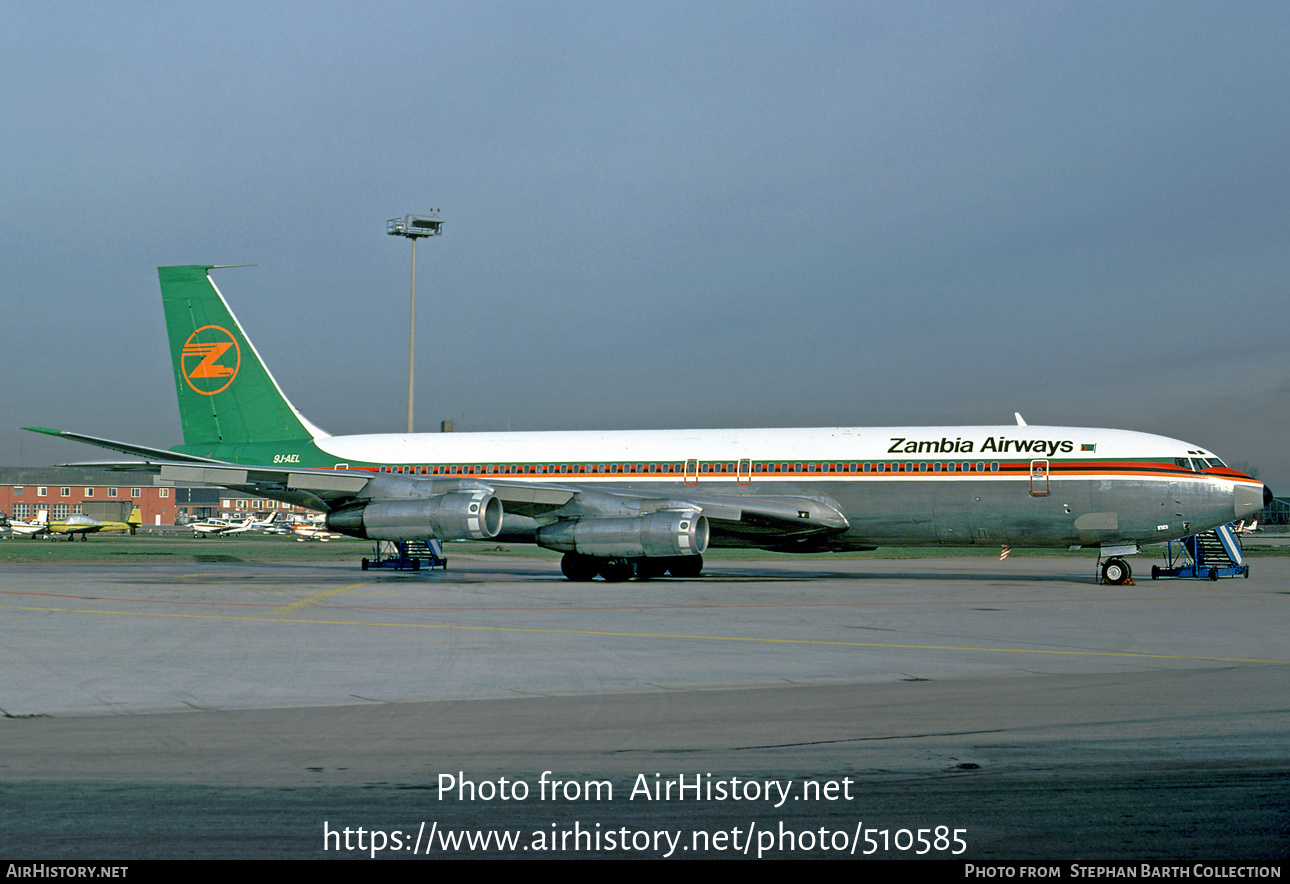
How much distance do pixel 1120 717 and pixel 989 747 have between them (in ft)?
6.95

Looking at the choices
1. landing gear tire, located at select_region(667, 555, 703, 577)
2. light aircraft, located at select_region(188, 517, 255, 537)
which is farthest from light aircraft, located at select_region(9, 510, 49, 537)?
landing gear tire, located at select_region(667, 555, 703, 577)

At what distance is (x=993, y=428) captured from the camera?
30297mm

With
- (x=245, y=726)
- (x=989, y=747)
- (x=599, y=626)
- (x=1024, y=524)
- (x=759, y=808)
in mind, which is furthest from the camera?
(x=1024, y=524)

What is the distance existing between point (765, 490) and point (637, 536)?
190 inches

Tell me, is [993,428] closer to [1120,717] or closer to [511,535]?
[511,535]

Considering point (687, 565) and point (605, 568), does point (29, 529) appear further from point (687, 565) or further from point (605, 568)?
point (687, 565)

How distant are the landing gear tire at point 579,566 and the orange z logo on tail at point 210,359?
546 inches

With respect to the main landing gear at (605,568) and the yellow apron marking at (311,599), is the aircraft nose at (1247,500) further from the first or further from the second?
the yellow apron marking at (311,599)

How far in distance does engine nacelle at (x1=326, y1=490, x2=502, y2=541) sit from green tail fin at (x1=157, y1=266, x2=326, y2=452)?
784 centimetres

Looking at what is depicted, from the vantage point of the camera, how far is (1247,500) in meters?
28.1

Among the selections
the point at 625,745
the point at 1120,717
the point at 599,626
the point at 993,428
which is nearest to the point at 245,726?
the point at 625,745

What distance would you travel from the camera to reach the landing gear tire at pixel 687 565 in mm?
32844

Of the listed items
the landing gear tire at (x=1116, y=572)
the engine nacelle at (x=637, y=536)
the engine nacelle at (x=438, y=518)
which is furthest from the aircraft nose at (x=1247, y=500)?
the engine nacelle at (x=438, y=518)
